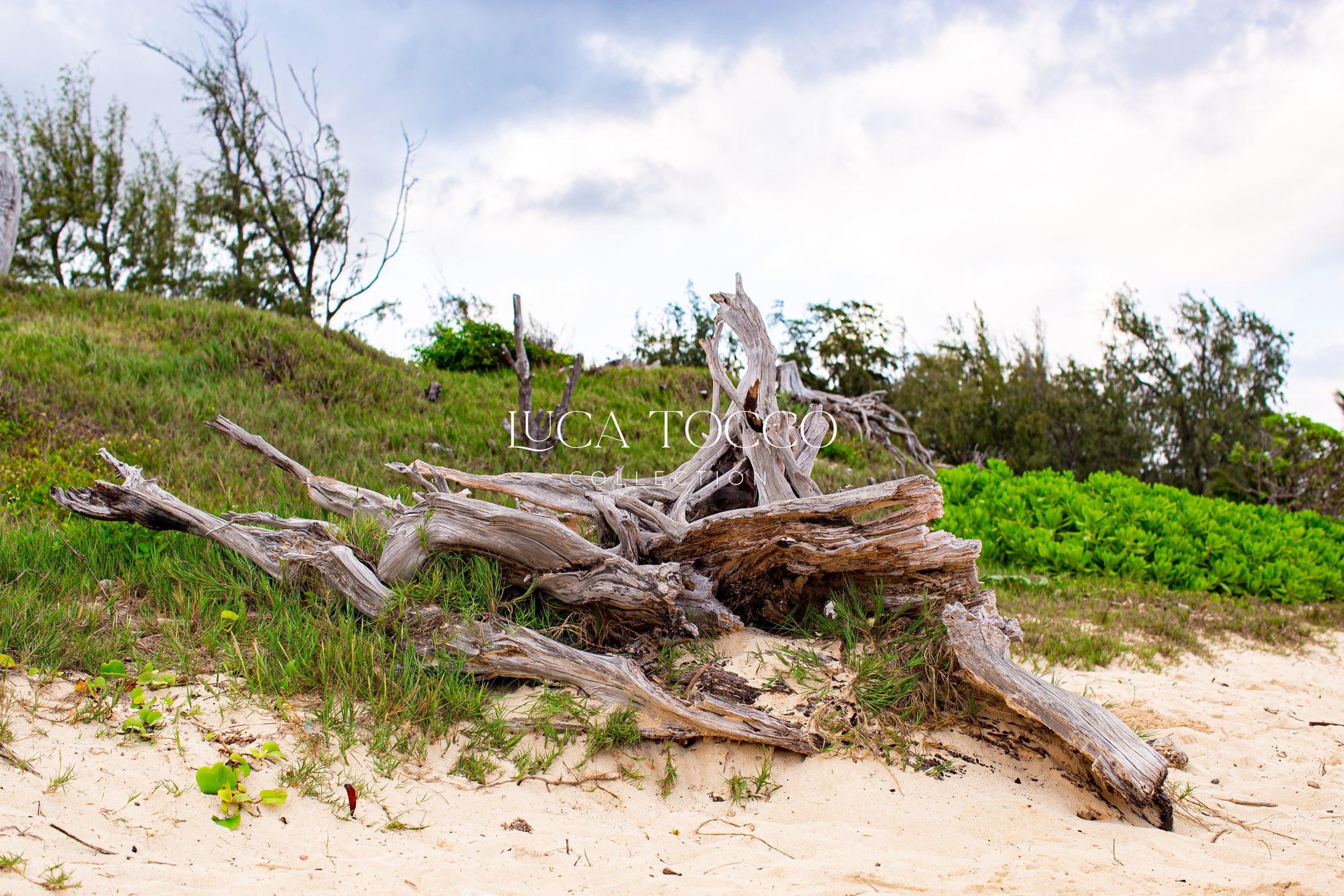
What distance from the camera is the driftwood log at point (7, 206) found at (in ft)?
45.0

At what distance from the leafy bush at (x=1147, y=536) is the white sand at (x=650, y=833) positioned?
5.10 m

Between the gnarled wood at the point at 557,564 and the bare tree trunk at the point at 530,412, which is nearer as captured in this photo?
the gnarled wood at the point at 557,564

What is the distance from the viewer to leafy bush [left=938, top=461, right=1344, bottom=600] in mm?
8281

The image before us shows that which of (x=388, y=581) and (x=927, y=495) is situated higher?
(x=927, y=495)

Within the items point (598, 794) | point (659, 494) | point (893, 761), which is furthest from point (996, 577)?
point (598, 794)

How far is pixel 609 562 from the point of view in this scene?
13.0 ft

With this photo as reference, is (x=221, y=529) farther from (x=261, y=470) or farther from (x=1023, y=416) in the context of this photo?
(x=1023, y=416)

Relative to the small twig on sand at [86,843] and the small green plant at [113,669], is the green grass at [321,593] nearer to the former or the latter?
the small green plant at [113,669]

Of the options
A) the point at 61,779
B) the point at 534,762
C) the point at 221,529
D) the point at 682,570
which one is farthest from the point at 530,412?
the point at 61,779

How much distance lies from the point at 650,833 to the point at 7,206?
16.8 metres


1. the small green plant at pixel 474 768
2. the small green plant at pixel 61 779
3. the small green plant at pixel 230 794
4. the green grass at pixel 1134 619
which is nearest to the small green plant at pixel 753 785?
the small green plant at pixel 474 768

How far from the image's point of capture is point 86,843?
7.77 ft

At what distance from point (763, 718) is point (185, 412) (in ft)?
29.3

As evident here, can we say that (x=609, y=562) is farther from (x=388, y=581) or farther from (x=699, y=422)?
(x=699, y=422)
